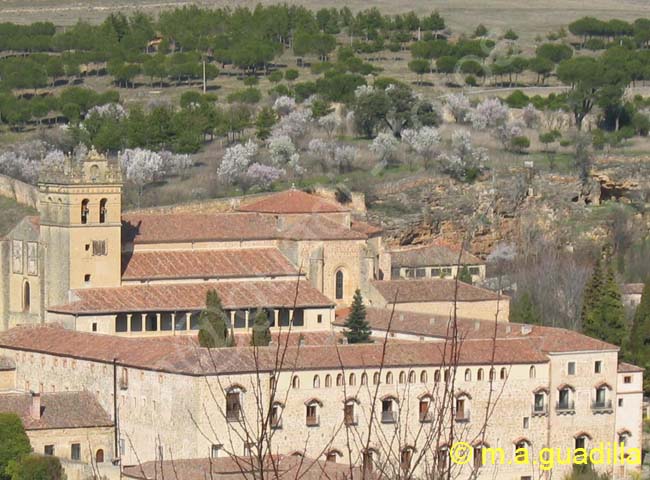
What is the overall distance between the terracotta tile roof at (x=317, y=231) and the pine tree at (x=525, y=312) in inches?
174

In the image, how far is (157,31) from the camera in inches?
4764

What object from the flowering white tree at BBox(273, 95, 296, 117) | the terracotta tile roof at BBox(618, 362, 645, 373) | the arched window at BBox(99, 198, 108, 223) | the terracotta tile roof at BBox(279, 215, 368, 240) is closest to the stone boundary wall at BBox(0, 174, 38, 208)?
the terracotta tile roof at BBox(279, 215, 368, 240)

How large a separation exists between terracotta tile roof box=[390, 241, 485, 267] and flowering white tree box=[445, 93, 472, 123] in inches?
919

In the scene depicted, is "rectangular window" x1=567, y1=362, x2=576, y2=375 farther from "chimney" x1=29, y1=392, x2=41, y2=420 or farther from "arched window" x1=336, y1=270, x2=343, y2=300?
"chimney" x1=29, y1=392, x2=41, y2=420

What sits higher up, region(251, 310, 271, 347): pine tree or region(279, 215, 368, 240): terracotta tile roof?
region(279, 215, 368, 240): terracotta tile roof

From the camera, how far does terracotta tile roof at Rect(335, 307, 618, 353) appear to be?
184 ft

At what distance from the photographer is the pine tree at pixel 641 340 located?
6119 centimetres

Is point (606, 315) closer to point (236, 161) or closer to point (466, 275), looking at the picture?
point (466, 275)

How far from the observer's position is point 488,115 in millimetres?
96000

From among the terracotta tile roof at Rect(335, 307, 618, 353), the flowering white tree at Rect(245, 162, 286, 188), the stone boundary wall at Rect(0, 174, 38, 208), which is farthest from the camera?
the flowering white tree at Rect(245, 162, 286, 188)

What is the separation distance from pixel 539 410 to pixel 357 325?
521 cm

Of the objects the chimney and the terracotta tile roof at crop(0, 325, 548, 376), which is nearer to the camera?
the terracotta tile roof at crop(0, 325, 548, 376)

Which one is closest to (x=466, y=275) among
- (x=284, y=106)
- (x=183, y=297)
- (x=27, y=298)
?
(x=183, y=297)

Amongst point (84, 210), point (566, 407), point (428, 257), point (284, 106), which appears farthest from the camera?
point (284, 106)
